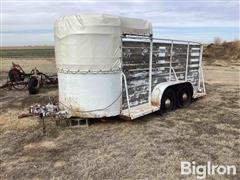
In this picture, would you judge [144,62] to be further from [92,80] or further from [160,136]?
[160,136]

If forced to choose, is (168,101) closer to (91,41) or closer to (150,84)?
(150,84)

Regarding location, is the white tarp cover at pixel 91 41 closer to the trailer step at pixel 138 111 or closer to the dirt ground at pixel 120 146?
the trailer step at pixel 138 111

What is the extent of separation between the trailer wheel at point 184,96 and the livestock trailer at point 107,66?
100 centimetres

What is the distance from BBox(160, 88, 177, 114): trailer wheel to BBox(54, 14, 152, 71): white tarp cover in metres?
1.73

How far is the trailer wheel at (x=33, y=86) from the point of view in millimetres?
11141

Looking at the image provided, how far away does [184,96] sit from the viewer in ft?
29.4

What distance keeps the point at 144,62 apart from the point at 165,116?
142 cm

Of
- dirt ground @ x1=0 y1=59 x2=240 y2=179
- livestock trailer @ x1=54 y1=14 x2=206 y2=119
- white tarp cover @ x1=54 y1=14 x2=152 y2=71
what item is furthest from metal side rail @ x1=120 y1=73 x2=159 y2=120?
white tarp cover @ x1=54 y1=14 x2=152 y2=71

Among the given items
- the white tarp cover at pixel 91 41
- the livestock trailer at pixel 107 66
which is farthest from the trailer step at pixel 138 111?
the white tarp cover at pixel 91 41

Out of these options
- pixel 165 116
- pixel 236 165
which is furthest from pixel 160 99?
pixel 236 165

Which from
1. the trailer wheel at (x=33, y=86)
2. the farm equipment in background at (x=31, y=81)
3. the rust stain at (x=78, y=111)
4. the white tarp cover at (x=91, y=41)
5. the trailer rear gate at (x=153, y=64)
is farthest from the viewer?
the farm equipment in background at (x=31, y=81)

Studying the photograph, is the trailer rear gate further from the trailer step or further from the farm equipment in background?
the farm equipment in background

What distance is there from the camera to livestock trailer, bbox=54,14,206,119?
262 inches

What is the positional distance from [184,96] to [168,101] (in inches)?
36.8
